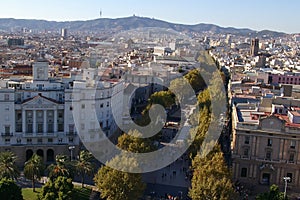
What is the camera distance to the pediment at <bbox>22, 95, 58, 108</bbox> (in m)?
40.8

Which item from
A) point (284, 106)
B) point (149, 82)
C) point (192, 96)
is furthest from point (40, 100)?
point (192, 96)

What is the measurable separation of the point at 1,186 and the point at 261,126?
21.2m

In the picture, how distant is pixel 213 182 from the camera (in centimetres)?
2939

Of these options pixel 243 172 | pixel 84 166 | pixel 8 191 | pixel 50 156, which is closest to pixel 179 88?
pixel 50 156

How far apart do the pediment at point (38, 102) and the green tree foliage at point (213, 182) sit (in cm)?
1673

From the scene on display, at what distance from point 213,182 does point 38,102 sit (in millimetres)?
19697

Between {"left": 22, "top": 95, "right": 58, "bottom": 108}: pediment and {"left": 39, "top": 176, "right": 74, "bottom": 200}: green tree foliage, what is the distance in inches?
552

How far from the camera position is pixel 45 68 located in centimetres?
4297

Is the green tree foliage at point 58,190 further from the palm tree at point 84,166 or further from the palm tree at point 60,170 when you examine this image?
the palm tree at point 84,166

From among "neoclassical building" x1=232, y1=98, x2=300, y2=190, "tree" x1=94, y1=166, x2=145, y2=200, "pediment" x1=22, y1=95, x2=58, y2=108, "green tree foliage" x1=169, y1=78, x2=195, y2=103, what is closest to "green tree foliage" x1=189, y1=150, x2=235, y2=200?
"tree" x1=94, y1=166, x2=145, y2=200

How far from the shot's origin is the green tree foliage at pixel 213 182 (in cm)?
2892

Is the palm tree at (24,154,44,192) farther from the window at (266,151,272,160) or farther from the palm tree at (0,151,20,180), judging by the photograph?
the window at (266,151,272,160)

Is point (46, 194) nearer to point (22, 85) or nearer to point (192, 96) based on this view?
point (22, 85)

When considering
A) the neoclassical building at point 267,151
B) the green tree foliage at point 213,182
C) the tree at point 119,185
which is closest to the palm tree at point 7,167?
the tree at point 119,185
